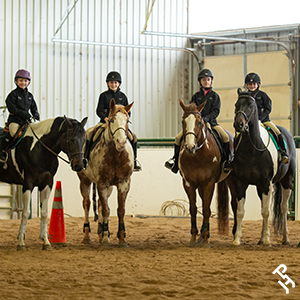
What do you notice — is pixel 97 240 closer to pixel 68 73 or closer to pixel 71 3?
pixel 68 73

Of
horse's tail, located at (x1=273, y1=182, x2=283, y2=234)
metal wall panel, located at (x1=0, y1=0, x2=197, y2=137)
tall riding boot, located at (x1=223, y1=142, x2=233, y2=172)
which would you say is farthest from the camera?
metal wall panel, located at (x1=0, y1=0, x2=197, y2=137)

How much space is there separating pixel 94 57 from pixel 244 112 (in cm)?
656

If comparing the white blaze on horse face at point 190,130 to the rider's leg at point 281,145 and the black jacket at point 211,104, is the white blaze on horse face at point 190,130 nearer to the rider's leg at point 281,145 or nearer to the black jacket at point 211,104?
the black jacket at point 211,104

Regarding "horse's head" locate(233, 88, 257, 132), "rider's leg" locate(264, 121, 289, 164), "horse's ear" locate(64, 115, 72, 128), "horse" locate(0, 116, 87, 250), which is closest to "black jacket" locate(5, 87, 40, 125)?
"horse" locate(0, 116, 87, 250)

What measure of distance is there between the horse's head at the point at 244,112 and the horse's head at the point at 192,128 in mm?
436

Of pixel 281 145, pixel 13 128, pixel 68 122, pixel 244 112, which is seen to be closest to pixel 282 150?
pixel 281 145

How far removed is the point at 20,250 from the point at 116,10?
25.1 feet

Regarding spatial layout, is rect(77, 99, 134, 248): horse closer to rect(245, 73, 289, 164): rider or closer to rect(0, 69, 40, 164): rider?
rect(0, 69, 40, 164): rider

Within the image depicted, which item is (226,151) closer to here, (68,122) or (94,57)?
(68,122)

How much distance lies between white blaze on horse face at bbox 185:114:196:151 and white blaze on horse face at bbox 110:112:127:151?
2.52 feet

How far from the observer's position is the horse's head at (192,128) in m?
5.06

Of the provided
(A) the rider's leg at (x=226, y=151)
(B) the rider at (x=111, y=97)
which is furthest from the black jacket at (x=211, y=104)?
(B) the rider at (x=111, y=97)

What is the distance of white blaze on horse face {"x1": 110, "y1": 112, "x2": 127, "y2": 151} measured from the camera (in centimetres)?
508

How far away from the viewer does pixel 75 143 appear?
5062 millimetres
